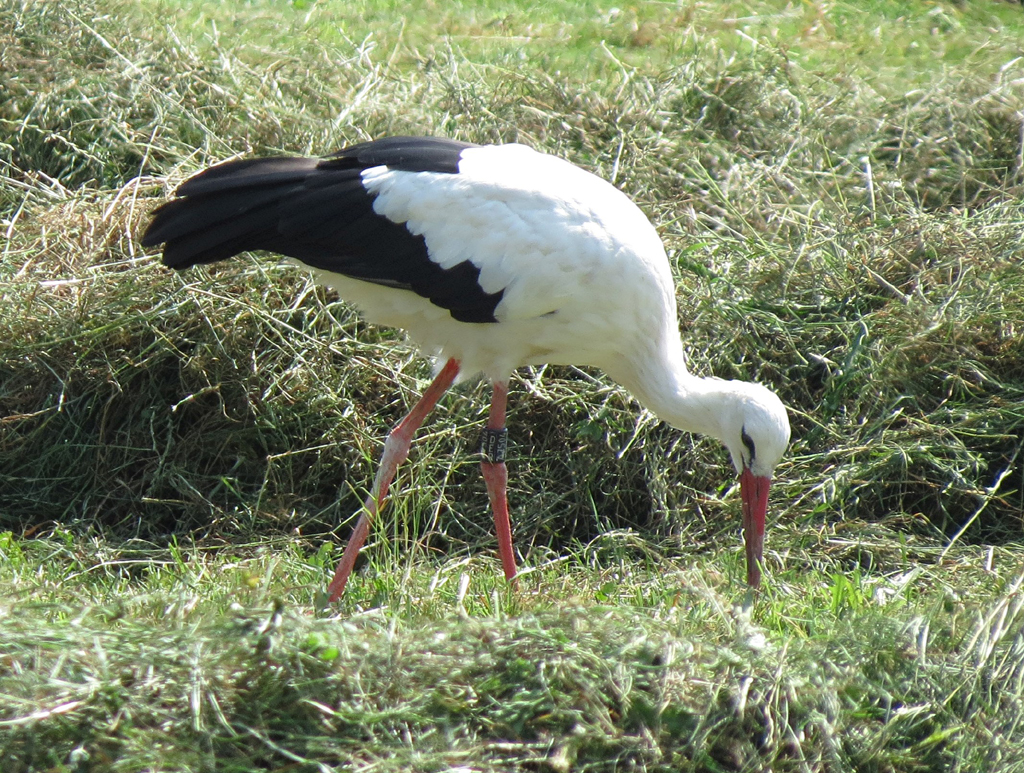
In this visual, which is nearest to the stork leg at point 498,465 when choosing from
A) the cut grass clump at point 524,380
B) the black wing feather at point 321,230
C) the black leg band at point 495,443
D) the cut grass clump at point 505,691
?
the black leg band at point 495,443

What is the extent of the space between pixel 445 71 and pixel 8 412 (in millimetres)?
3013

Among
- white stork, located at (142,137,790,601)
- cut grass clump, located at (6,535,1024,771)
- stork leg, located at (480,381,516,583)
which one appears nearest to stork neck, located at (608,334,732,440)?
white stork, located at (142,137,790,601)

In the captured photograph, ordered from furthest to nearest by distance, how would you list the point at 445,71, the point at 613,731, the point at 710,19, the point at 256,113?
the point at 710,19 < the point at 445,71 < the point at 256,113 < the point at 613,731

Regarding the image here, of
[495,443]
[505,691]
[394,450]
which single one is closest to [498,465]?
[495,443]

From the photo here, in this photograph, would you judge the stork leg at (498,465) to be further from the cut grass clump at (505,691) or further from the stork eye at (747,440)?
the cut grass clump at (505,691)

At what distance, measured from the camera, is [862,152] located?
6309 millimetres

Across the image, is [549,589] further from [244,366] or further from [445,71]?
[445,71]

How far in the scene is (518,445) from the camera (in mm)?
5074

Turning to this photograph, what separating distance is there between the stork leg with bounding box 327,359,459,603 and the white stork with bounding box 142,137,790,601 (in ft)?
0.04

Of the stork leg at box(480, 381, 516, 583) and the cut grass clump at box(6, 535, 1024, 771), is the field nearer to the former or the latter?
the cut grass clump at box(6, 535, 1024, 771)

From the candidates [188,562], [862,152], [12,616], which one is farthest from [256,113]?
[12,616]

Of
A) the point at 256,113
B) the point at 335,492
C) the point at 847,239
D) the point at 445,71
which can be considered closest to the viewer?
the point at 335,492

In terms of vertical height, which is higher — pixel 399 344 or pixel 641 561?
pixel 399 344

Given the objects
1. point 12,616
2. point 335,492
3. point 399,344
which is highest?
point 12,616
